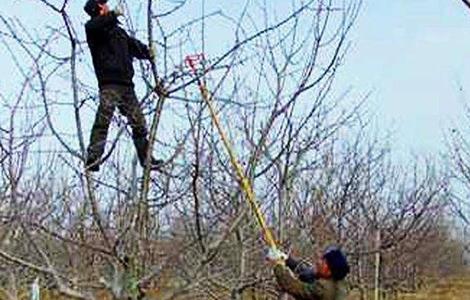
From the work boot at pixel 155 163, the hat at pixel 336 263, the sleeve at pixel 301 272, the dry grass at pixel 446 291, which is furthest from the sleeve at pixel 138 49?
the dry grass at pixel 446 291

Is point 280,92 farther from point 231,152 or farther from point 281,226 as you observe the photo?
point 281,226

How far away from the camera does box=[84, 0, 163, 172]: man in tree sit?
5.10 meters

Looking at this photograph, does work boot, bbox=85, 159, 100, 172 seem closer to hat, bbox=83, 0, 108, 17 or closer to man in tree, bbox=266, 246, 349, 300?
hat, bbox=83, 0, 108, 17

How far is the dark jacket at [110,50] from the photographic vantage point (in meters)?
5.27

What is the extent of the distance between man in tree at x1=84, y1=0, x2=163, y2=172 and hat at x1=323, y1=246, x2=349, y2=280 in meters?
1.87

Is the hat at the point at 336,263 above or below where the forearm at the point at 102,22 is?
below

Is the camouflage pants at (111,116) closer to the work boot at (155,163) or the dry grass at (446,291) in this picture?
the work boot at (155,163)

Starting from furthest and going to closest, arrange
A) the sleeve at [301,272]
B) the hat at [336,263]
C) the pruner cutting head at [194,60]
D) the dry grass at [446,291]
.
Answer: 1. the dry grass at [446,291]
2. the sleeve at [301,272]
3. the hat at [336,263]
4. the pruner cutting head at [194,60]

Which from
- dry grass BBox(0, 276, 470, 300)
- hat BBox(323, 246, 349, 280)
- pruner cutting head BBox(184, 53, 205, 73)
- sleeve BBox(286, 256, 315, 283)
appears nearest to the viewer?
pruner cutting head BBox(184, 53, 205, 73)

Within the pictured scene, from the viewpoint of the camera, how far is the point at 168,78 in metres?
4.75

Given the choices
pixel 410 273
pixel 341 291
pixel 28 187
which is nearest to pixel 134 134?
pixel 341 291

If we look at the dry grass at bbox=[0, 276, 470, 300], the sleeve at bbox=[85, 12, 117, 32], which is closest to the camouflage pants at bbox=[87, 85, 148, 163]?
the sleeve at bbox=[85, 12, 117, 32]

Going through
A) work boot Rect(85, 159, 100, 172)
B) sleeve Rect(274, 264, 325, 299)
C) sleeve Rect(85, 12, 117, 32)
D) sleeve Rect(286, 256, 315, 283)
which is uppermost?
sleeve Rect(85, 12, 117, 32)

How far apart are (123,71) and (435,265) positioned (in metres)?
33.8
